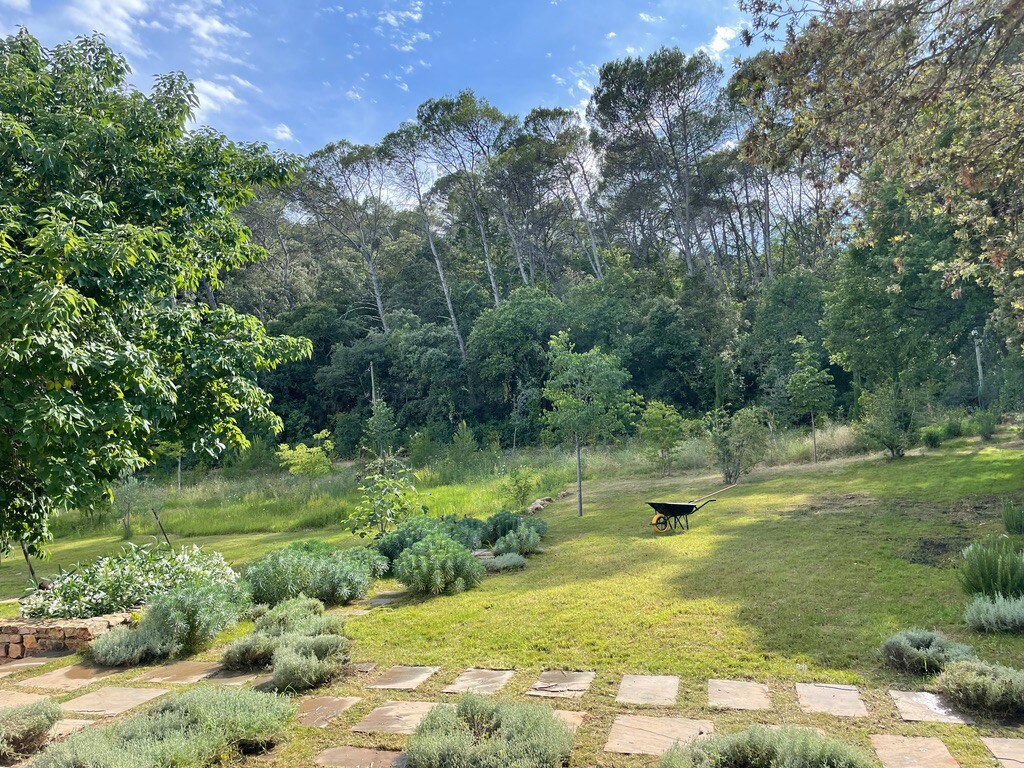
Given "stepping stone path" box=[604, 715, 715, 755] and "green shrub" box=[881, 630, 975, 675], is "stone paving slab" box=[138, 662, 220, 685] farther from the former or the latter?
"green shrub" box=[881, 630, 975, 675]

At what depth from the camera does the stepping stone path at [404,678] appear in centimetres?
375

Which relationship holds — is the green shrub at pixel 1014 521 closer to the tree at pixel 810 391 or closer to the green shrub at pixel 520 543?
the green shrub at pixel 520 543

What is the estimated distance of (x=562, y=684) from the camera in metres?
3.63

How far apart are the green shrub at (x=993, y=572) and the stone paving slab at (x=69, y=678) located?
6.31 m

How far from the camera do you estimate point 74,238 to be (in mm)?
3525

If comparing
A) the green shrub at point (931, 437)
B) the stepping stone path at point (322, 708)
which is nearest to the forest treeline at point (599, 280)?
the green shrub at point (931, 437)

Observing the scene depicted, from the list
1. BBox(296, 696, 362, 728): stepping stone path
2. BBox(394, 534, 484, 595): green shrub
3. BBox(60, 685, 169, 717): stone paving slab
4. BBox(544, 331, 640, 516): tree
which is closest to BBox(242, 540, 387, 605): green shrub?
BBox(394, 534, 484, 595): green shrub

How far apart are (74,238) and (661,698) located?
13.7ft

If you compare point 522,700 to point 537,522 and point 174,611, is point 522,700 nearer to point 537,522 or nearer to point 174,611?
point 174,611

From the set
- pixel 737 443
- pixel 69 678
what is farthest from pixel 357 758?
pixel 737 443

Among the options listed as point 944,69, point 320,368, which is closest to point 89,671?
point 944,69

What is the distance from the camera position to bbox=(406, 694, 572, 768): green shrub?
2.54m

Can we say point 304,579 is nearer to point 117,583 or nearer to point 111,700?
point 117,583

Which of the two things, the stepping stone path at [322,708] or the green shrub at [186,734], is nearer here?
the green shrub at [186,734]
